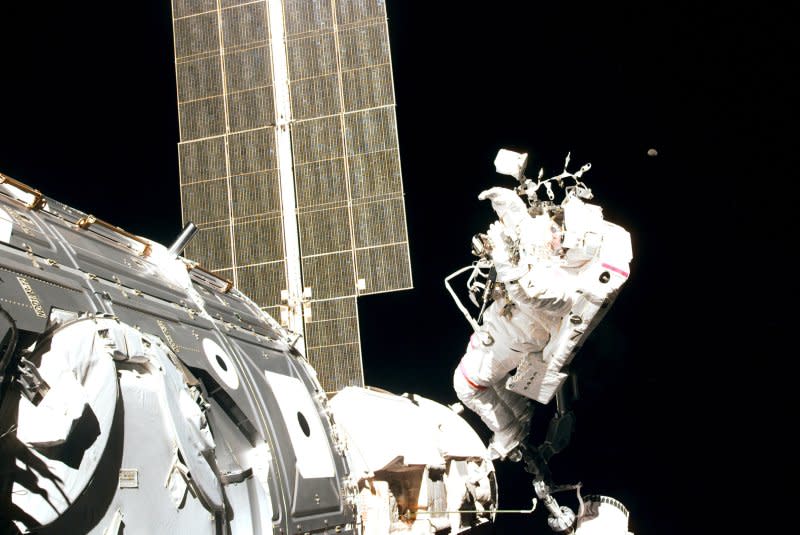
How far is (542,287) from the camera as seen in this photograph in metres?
4.94

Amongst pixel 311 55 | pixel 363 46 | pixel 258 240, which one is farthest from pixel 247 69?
pixel 258 240

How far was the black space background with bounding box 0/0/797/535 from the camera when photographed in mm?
6973

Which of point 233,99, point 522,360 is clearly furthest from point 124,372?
point 233,99

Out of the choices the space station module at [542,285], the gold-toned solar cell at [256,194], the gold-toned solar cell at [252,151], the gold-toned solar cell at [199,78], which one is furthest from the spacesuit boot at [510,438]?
the gold-toned solar cell at [199,78]

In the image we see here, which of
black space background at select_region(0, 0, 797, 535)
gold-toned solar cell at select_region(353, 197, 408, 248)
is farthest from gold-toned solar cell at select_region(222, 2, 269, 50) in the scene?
gold-toned solar cell at select_region(353, 197, 408, 248)

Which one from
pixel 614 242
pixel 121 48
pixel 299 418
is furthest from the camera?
pixel 121 48

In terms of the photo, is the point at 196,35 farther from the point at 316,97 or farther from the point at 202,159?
the point at 316,97

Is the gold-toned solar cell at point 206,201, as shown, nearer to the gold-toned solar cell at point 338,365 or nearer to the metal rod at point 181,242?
the gold-toned solar cell at point 338,365

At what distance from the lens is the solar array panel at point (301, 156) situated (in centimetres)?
719

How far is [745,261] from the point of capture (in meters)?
7.17

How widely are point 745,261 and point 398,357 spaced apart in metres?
3.63

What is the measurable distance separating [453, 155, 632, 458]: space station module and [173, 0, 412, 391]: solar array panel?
152 cm

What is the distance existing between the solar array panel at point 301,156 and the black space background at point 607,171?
3.81ft

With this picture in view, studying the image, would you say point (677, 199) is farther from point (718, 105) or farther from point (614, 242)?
point (614, 242)
